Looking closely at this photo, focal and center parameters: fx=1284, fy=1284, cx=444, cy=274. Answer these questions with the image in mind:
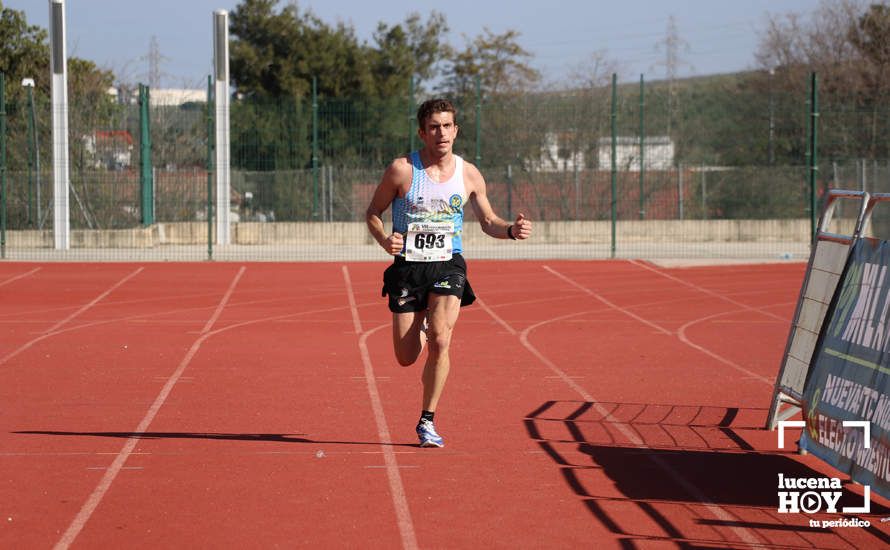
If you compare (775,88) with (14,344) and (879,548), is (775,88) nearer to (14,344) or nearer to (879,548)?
(14,344)

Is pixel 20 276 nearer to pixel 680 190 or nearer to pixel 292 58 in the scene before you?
pixel 680 190

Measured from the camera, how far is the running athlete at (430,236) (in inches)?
295

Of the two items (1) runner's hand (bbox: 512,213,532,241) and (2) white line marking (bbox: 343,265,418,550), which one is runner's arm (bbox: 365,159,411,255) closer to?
(1) runner's hand (bbox: 512,213,532,241)

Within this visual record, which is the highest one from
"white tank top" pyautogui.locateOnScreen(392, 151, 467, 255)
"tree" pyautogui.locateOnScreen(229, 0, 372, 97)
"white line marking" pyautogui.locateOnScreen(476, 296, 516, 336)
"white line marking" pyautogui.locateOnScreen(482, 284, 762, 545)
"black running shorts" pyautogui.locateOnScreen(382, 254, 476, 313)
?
"tree" pyautogui.locateOnScreen(229, 0, 372, 97)

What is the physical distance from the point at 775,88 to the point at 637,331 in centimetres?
3679

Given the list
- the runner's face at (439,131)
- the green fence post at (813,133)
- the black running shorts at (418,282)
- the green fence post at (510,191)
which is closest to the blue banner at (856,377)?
the black running shorts at (418,282)

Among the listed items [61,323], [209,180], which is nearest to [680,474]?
[61,323]

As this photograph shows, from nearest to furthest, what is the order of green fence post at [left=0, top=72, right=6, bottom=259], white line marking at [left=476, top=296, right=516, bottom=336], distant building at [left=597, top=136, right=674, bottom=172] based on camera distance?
white line marking at [left=476, top=296, right=516, bottom=336] → green fence post at [left=0, top=72, right=6, bottom=259] → distant building at [left=597, top=136, right=674, bottom=172]

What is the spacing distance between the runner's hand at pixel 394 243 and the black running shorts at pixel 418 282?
5.9 inches

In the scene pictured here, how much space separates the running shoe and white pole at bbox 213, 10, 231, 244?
18.1 metres

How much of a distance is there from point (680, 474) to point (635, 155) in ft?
72.2

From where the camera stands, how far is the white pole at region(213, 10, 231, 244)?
82.3 feet

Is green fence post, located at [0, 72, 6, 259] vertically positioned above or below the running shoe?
above

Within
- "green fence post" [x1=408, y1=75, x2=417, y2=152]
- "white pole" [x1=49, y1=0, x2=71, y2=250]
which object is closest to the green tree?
"green fence post" [x1=408, y1=75, x2=417, y2=152]
